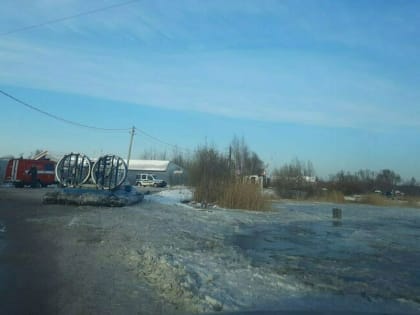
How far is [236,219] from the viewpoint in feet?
77.5

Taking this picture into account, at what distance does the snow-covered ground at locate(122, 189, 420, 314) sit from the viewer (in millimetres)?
7484

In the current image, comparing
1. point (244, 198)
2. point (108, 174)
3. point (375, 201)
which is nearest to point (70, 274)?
point (108, 174)

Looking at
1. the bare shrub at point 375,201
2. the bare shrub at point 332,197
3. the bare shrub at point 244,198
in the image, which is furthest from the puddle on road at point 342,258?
the bare shrub at point 332,197

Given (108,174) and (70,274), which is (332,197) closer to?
(108,174)

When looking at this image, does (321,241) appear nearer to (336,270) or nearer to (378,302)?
(336,270)

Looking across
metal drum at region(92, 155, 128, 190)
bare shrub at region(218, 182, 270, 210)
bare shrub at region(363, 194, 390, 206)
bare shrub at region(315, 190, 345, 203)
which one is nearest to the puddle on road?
bare shrub at region(218, 182, 270, 210)

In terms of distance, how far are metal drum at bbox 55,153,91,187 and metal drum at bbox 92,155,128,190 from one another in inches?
21.8

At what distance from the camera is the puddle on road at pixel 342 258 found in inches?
358

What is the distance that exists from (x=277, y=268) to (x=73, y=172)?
20.4 m

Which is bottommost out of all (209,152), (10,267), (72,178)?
(10,267)

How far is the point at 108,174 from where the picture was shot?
28.4m

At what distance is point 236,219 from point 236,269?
13.8m

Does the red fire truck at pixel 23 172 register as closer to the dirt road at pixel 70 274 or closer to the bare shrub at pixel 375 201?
the dirt road at pixel 70 274

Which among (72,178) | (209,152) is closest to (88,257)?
(72,178)
